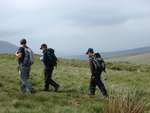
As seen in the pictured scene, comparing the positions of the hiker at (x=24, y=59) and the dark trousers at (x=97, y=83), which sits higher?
the hiker at (x=24, y=59)

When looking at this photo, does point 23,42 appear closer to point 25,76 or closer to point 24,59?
point 24,59

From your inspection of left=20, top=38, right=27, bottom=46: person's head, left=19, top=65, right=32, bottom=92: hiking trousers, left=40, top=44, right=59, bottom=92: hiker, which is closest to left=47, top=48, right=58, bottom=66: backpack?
left=40, top=44, right=59, bottom=92: hiker

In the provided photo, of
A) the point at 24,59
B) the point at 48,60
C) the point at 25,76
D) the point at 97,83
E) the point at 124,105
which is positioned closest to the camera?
the point at 124,105

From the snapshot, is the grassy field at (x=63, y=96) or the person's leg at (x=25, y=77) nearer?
the grassy field at (x=63, y=96)

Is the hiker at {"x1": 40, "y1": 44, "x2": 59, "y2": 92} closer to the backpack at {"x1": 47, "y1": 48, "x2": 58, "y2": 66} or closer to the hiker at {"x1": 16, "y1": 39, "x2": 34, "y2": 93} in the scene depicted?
the backpack at {"x1": 47, "y1": 48, "x2": 58, "y2": 66}

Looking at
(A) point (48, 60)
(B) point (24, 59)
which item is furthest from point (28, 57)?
(A) point (48, 60)

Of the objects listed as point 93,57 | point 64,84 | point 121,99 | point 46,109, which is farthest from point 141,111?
point 64,84

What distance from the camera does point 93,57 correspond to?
21094 mm

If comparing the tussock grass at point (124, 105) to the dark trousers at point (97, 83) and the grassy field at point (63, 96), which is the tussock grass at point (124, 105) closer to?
the grassy field at point (63, 96)

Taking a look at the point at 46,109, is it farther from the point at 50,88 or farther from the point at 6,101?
the point at 50,88

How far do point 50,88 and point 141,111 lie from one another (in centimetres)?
1185

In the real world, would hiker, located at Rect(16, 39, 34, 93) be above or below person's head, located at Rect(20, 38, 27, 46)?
below

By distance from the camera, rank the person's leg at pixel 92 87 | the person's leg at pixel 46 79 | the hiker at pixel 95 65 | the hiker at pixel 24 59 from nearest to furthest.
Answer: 1. the hiker at pixel 24 59
2. the hiker at pixel 95 65
3. the person's leg at pixel 92 87
4. the person's leg at pixel 46 79

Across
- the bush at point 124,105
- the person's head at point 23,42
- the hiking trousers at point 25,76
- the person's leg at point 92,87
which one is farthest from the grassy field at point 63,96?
the person's head at point 23,42
